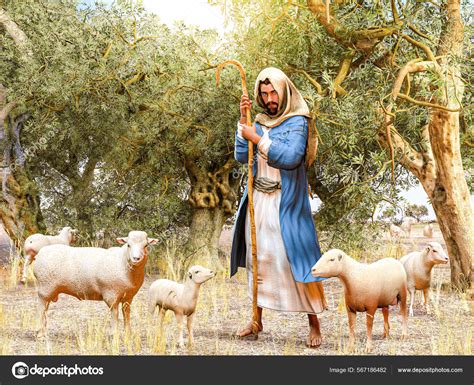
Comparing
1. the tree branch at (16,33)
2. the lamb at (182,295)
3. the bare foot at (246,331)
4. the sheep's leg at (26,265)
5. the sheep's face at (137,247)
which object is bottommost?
the bare foot at (246,331)

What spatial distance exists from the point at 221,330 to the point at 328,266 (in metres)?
1.95

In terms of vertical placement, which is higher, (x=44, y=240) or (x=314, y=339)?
(x=44, y=240)

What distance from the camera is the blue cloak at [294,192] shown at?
5746mm

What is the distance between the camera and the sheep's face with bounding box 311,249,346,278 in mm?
5355

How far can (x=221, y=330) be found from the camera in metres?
6.88

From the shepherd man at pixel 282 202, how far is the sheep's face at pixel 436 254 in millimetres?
1833

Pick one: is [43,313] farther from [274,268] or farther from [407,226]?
[407,226]

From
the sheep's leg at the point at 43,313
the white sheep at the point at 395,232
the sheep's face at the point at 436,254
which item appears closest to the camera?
the sheep's leg at the point at 43,313

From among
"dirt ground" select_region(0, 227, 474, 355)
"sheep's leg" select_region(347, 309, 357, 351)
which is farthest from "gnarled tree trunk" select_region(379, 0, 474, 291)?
"sheep's leg" select_region(347, 309, 357, 351)

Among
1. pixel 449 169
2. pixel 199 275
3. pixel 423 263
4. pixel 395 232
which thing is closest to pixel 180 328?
pixel 199 275

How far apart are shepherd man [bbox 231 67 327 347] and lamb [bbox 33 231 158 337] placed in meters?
1.10

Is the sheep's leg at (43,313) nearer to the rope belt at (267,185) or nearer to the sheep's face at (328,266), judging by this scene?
Result: the rope belt at (267,185)

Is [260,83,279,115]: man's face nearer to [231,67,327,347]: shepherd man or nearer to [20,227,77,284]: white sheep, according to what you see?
[231,67,327,347]: shepherd man

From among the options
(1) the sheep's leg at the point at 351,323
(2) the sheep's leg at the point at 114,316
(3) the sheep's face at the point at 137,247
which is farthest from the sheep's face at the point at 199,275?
(1) the sheep's leg at the point at 351,323
